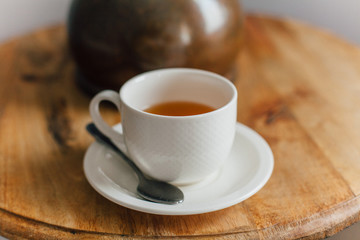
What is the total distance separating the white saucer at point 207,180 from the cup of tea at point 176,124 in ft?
0.06

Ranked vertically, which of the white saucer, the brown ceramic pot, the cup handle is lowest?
the white saucer

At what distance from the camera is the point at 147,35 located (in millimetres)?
590

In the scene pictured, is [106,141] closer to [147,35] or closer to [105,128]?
[105,128]

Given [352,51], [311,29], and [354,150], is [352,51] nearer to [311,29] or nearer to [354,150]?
[311,29]

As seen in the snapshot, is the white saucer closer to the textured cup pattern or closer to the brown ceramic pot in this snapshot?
the textured cup pattern

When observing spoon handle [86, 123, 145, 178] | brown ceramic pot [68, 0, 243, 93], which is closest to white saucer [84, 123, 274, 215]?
spoon handle [86, 123, 145, 178]

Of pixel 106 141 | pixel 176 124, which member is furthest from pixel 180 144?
pixel 106 141

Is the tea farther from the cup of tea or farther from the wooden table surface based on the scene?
the wooden table surface

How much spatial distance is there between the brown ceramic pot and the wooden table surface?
77mm

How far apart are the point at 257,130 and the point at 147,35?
20 cm

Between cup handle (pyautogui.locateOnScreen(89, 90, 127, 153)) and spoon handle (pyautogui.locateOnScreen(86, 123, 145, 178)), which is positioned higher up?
cup handle (pyautogui.locateOnScreen(89, 90, 127, 153))

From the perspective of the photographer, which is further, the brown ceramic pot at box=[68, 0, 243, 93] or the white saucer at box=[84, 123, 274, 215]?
the brown ceramic pot at box=[68, 0, 243, 93]

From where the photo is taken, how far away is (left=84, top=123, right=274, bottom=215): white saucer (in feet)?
1.38

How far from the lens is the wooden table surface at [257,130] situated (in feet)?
1.43
